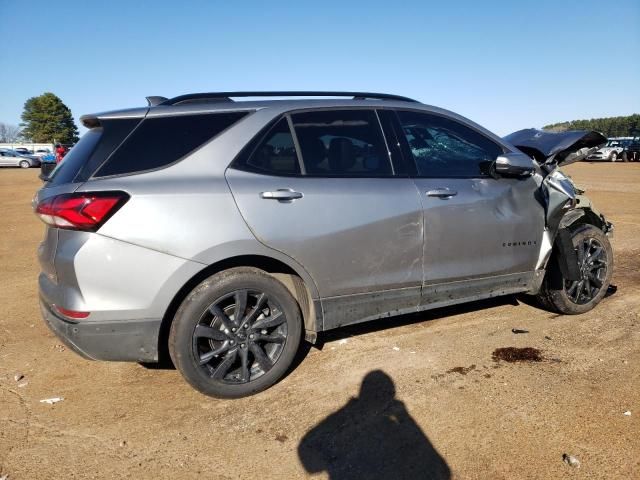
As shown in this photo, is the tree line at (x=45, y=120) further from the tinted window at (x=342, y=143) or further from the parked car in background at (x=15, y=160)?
the tinted window at (x=342, y=143)

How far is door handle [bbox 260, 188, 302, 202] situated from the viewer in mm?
2914

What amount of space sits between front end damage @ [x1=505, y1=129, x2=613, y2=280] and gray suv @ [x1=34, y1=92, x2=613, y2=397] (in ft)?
0.42

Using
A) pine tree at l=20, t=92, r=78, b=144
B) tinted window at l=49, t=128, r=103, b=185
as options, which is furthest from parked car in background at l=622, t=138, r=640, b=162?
pine tree at l=20, t=92, r=78, b=144

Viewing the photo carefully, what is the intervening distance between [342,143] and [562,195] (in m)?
2.04

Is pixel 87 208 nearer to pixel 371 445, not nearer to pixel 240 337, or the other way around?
pixel 240 337

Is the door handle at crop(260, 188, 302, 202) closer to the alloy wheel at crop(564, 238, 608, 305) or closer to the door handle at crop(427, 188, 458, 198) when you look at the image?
the door handle at crop(427, 188, 458, 198)

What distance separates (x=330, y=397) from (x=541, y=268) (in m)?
2.23

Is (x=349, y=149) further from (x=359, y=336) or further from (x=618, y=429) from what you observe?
(x=618, y=429)

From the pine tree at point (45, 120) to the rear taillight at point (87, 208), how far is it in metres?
87.6

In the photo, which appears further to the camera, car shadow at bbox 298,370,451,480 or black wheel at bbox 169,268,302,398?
black wheel at bbox 169,268,302,398

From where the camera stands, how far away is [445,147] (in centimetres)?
375

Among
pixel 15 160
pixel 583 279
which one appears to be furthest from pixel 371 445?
pixel 15 160

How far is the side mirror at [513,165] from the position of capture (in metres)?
3.58

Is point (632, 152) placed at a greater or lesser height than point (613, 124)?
lesser
